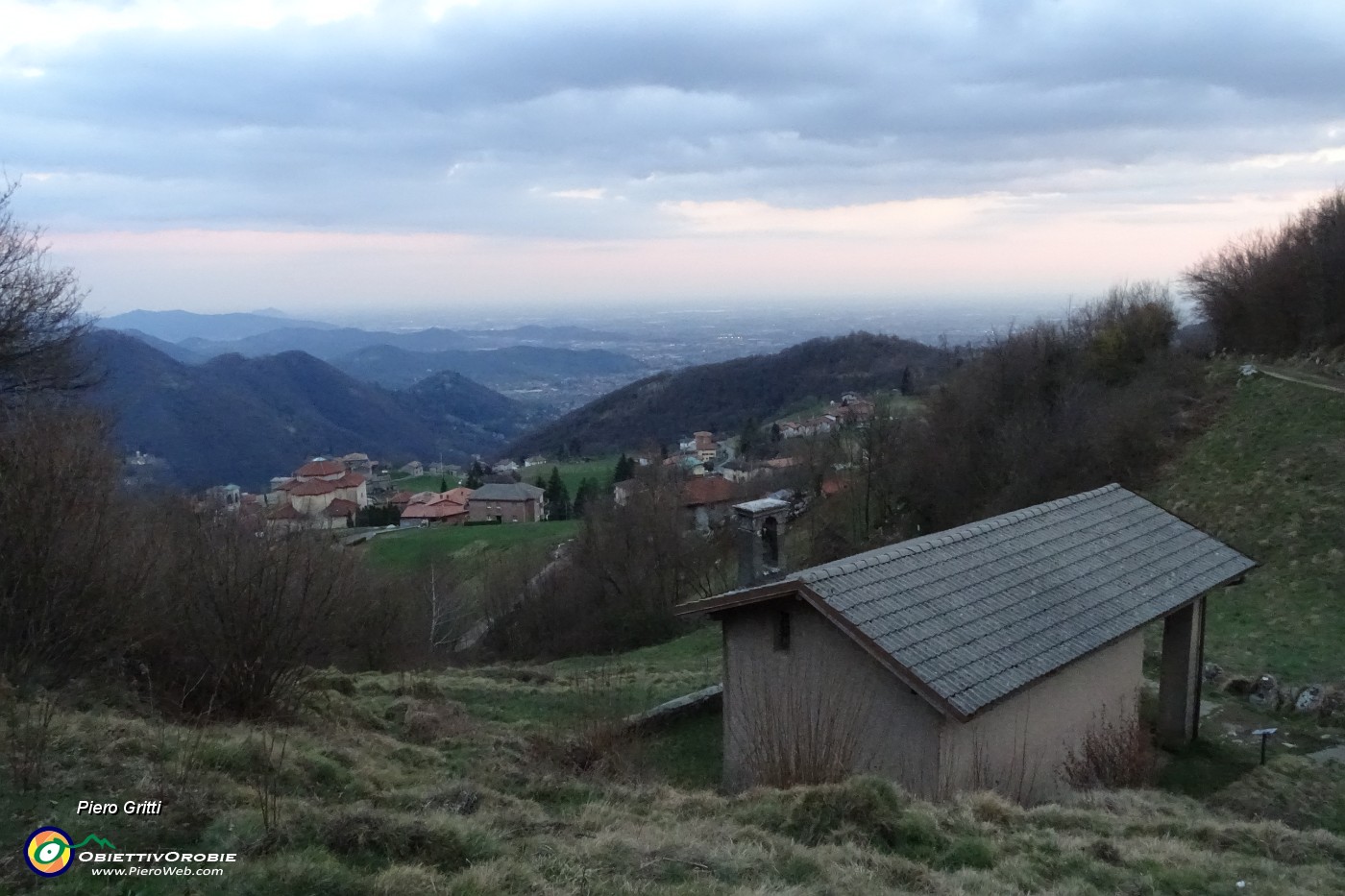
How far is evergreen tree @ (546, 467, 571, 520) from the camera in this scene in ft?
250

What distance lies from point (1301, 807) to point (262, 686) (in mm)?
11921

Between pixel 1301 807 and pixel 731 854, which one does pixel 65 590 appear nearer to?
pixel 731 854

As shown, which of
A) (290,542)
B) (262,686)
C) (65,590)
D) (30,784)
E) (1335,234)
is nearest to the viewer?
(30,784)

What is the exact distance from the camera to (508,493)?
3182 inches

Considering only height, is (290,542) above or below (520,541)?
above

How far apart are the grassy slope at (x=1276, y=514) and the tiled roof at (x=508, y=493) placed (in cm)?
5706

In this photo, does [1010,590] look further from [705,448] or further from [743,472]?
[705,448]

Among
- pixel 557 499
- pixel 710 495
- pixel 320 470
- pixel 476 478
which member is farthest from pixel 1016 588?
pixel 320 470

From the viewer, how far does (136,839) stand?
16.7 ft

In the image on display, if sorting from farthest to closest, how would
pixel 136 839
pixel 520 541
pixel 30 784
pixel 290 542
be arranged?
pixel 520 541 → pixel 290 542 → pixel 30 784 → pixel 136 839

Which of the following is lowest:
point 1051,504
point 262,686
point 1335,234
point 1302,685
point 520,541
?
point 520,541

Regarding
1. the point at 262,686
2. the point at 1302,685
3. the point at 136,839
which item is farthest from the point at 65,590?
the point at 1302,685

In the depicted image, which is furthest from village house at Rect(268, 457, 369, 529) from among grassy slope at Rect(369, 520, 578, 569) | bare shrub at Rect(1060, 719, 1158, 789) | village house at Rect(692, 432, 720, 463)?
bare shrub at Rect(1060, 719, 1158, 789)

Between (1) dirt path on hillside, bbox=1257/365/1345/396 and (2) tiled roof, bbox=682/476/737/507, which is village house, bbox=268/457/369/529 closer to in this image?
(2) tiled roof, bbox=682/476/737/507
